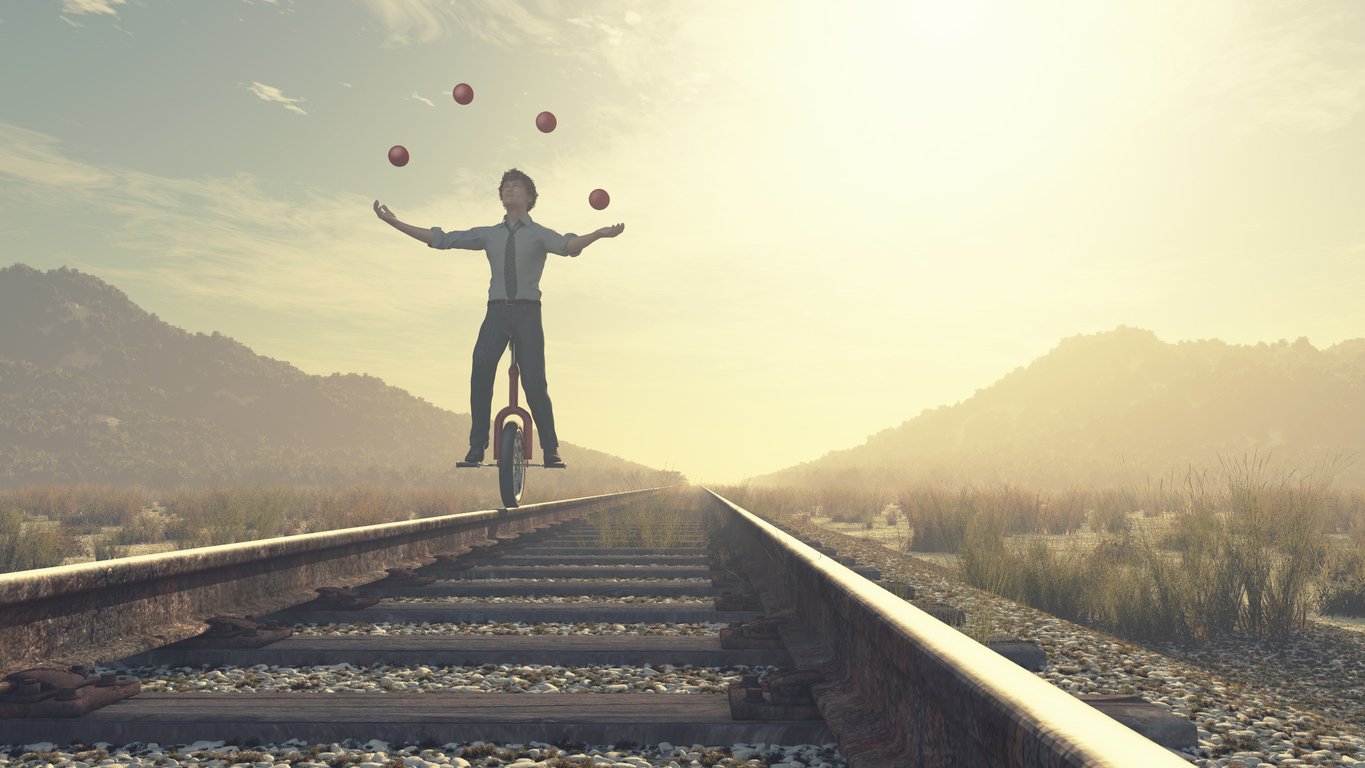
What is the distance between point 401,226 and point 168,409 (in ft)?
315

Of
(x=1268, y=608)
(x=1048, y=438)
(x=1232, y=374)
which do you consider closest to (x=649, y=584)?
(x=1268, y=608)

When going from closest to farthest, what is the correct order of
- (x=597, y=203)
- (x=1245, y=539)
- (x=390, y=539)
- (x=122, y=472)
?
(x=390, y=539) < (x=1245, y=539) < (x=597, y=203) < (x=122, y=472)

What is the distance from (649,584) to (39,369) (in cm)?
10046

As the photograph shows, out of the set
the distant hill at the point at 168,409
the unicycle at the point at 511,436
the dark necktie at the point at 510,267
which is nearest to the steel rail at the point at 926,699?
the dark necktie at the point at 510,267

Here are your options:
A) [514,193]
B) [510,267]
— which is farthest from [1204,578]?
[514,193]

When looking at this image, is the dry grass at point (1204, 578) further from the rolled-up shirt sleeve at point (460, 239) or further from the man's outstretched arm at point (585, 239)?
the rolled-up shirt sleeve at point (460, 239)

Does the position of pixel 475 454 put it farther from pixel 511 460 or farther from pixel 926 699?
pixel 926 699

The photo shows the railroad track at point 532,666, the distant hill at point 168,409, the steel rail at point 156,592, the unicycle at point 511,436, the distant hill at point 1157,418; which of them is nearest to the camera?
the railroad track at point 532,666

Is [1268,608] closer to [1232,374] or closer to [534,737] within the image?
[534,737]

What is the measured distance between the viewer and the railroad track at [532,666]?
55.6 inches

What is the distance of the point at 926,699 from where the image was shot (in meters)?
1.44

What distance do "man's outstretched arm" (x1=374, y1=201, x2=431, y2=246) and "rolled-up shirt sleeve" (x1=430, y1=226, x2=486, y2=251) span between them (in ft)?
0.20

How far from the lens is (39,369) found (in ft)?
272

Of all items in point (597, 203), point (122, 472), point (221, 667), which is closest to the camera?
point (221, 667)
